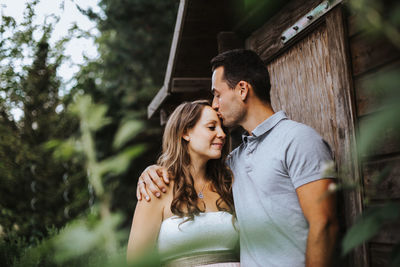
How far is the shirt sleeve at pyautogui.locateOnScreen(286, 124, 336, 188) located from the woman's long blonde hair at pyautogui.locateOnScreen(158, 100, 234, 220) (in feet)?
2.82

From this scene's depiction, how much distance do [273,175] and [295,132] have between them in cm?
27

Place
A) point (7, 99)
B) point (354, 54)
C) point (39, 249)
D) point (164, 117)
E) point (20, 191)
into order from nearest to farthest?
point (39, 249), point (7, 99), point (354, 54), point (20, 191), point (164, 117)

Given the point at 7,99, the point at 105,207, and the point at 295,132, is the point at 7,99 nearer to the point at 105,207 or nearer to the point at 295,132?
the point at 105,207

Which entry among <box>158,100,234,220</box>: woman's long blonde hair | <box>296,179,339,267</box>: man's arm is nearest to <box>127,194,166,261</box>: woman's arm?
<box>158,100,234,220</box>: woman's long blonde hair

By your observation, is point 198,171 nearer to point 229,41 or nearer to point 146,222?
point 146,222

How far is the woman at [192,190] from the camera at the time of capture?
95.6 inches

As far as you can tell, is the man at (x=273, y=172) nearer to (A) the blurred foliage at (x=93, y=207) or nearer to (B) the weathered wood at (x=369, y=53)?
(B) the weathered wood at (x=369, y=53)

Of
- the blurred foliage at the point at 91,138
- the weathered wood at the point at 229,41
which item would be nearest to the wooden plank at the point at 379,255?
the blurred foliage at the point at 91,138

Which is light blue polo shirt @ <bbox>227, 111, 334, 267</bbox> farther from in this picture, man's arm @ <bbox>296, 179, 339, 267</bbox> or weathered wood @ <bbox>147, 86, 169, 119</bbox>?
weathered wood @ <bbox>147, 86, 169, 119</bbox>

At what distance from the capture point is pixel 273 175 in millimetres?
2072

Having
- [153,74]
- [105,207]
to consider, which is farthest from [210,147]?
[153,74]

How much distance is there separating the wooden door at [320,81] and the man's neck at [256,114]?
31 centimetres

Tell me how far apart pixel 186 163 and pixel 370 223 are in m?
2.36

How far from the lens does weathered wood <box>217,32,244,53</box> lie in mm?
3695
